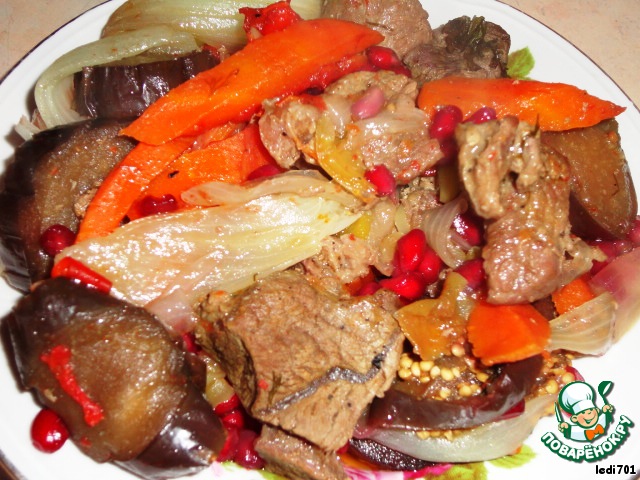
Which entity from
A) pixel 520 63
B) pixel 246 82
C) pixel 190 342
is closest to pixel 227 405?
pixel 190 342

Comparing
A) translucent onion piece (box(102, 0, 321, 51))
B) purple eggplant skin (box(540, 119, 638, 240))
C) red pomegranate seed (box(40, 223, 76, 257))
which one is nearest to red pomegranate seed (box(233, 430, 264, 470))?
red pomegranate seed (box(40, 223, 76, 257))

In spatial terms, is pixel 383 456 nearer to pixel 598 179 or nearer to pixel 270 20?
pixel 598 179

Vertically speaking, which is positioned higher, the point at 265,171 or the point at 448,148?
the point at 265,171

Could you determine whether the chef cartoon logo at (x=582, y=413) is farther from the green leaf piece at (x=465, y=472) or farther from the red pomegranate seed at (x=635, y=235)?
the red pomegranate seed at (x=635, y=235)

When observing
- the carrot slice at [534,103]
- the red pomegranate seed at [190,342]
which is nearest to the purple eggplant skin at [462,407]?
the red pomegranate seed at [190,342]

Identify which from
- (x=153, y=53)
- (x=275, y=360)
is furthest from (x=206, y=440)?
(x=153, y=53)

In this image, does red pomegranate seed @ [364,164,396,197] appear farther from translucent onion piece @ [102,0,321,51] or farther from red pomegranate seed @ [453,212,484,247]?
translucent onion piece @ [102,0,321,51]

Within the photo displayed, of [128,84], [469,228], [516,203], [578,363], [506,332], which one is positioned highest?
[128,84]
